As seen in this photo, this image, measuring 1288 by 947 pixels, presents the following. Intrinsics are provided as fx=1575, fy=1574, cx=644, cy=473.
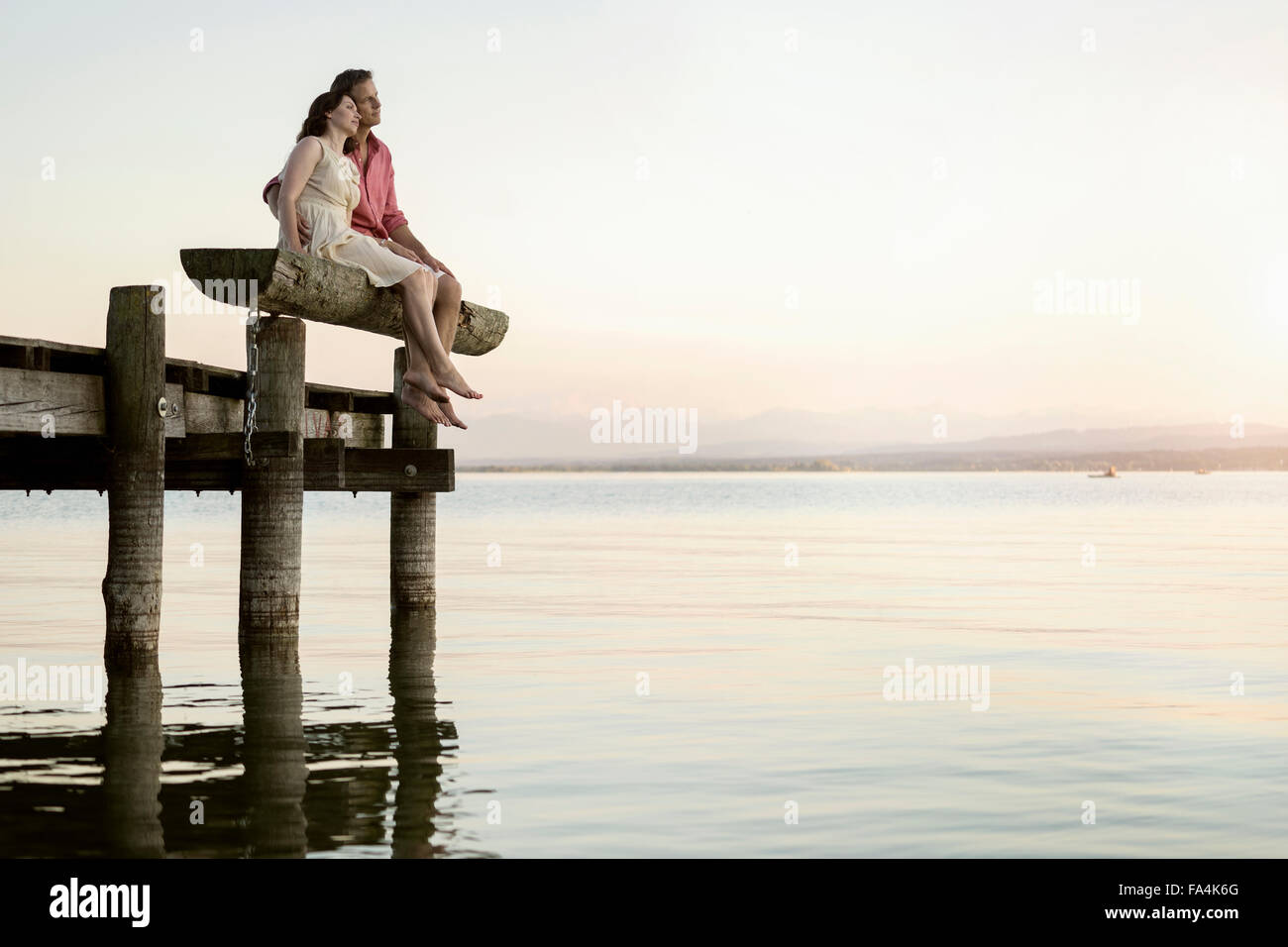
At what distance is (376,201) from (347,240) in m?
0.81

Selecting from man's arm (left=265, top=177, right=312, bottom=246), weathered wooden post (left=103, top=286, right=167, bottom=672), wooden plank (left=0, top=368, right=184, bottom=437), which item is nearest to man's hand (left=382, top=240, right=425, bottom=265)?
man's arm (left=265, top=177, right=312, bottom=246)

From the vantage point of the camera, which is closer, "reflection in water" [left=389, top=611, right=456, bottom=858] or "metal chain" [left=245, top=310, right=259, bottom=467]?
"reflection in water" [left=389, top=611, right=456, bottom=858]

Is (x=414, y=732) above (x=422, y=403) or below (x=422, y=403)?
below

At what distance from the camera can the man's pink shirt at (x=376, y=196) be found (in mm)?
12398

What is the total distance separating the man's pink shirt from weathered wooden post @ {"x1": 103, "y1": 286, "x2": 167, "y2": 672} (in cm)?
176

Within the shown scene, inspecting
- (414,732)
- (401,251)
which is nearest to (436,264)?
(401,251)

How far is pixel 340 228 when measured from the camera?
39.0 ft

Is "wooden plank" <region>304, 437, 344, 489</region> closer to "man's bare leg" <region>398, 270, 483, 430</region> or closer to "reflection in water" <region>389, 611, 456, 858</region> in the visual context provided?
"man's bare leg" <region>398, 270, 483, 430</region>

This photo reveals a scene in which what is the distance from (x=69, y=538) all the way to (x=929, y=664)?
2560 centimetres

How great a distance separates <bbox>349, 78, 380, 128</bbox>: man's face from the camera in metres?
12.0

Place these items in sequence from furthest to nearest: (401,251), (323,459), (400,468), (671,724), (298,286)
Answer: (400,468)
(323,459)
(401,251)
(298,286)
(671,724)

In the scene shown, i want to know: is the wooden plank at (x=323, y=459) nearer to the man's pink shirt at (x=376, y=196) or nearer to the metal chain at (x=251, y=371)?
the metal chain at (x=251, y=371)

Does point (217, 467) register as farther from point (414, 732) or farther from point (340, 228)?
point (414, 732)
